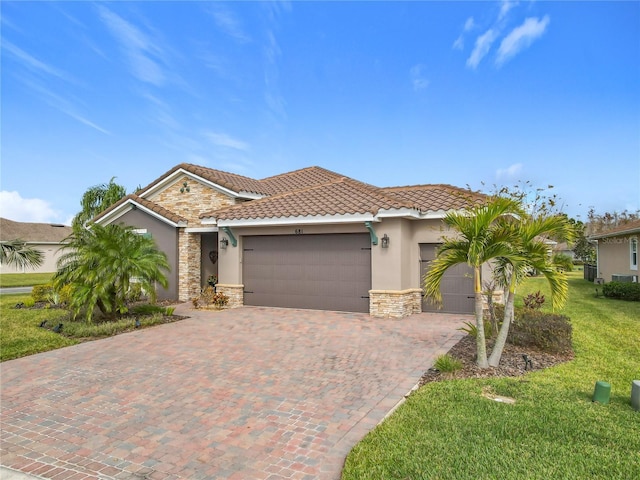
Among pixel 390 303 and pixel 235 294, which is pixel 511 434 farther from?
pixel 235 294

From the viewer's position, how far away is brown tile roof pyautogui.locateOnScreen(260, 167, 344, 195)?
19.8m

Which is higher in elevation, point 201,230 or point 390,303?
point 201,230

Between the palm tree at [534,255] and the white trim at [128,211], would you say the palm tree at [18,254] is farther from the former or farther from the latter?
the palm tree at [534,255]

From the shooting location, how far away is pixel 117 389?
6555 millimetres

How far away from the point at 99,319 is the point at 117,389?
6.60 m

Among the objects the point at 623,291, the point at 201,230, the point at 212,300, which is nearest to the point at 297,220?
the point at 212,300

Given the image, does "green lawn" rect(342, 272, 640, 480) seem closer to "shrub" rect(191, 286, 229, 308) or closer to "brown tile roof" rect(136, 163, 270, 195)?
"shrub" rect(191, 286, 229, 308)

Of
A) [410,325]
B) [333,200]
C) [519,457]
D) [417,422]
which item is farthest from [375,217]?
[519,457]

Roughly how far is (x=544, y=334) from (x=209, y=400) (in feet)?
22.7

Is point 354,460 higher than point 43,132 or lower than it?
lower

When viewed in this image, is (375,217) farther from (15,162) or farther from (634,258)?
(634,258)

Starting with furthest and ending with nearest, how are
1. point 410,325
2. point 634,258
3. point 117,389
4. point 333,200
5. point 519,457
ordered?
point 634,258 → point 333,200 → point 410,325 → point 117,389 → point 519,457

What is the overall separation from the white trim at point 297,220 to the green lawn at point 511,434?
6.89 metres

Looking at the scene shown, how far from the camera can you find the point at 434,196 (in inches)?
536
